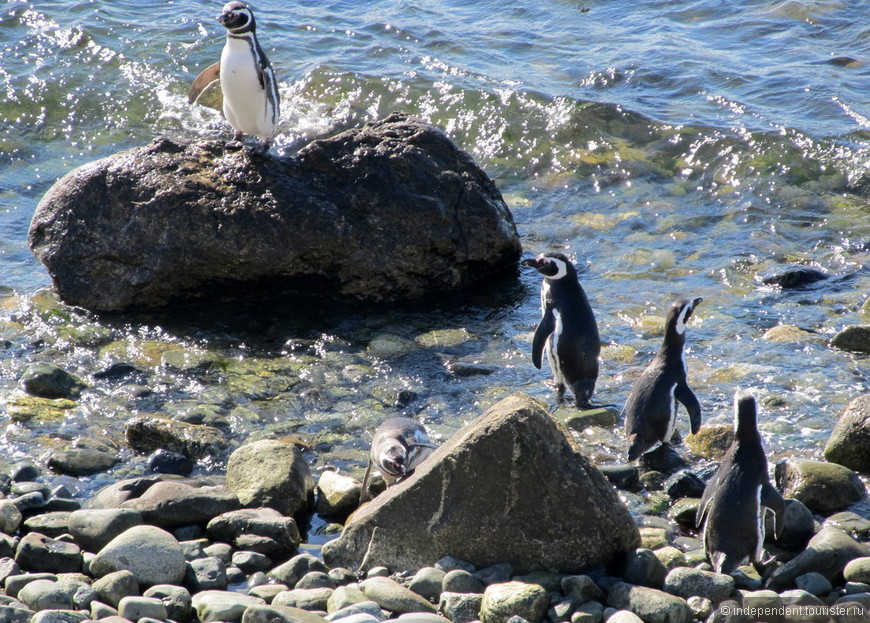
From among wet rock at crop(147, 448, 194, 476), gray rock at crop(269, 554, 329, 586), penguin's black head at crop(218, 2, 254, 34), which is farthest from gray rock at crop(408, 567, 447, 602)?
penguin's black head at crop(218, 2, 254, 34)

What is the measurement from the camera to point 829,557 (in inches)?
163

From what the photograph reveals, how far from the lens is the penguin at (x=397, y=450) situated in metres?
4.79

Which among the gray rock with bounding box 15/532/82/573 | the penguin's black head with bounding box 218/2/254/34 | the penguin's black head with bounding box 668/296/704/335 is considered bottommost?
the gray rock with bounding box 15/532/82/573

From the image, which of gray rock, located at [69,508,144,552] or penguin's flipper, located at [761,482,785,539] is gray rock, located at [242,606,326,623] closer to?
gray rock, located at [69,508,144,552]

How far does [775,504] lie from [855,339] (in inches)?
99.0

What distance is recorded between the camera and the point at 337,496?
199 inches

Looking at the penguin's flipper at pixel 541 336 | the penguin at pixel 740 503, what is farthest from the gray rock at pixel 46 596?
the penguin's flipper at pixel 541 336

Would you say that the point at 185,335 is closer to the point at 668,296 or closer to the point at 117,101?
the point at 668,296

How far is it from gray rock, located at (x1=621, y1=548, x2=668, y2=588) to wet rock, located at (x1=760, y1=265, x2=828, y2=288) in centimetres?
419

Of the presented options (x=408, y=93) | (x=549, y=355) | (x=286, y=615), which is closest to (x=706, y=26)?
(x=408, y=93)

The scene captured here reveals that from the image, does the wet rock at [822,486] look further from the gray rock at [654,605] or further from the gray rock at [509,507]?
the gray rock at [654,605]

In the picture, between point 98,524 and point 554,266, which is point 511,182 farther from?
point 98,524

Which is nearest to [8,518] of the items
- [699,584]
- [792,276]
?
[699,584]

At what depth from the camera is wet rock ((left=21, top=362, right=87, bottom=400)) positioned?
6332 millimetres
